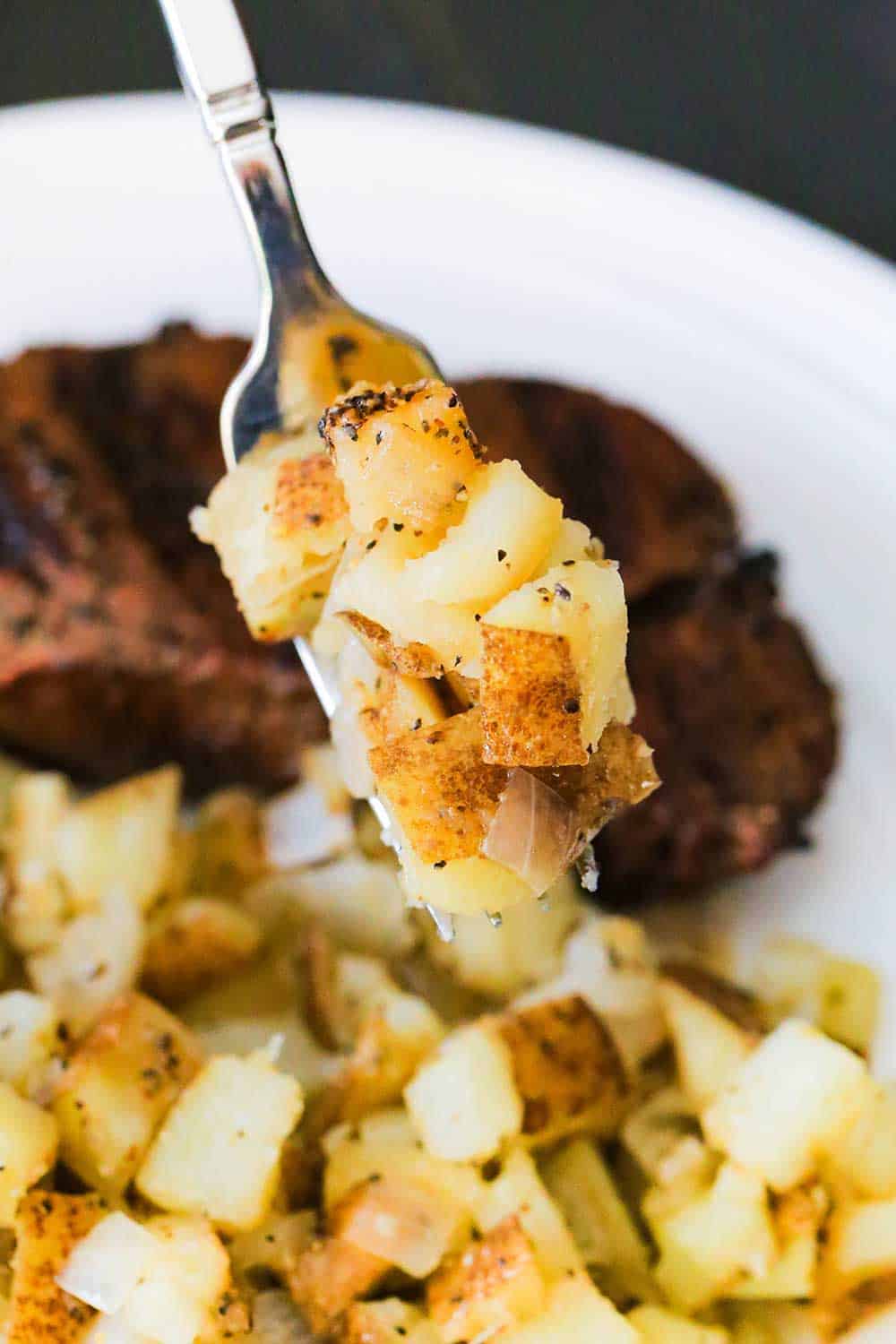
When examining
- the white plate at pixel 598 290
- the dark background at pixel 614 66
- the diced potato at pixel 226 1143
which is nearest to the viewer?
the diced potato at pixel 226 1143

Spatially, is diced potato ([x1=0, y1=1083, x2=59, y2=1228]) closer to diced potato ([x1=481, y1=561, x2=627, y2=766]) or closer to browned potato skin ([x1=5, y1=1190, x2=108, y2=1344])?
browned potato skin ([x1=5, y1=1190, x2=108, y2=1344])

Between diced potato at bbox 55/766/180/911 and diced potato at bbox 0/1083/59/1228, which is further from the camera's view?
diced potato at bbox 55/766/180/911

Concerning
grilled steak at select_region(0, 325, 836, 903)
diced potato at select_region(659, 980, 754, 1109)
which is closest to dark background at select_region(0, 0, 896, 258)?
grilled steak at select_region(0, 325, 836, 903)

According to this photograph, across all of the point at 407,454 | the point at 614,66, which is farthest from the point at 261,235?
the point at 614,66

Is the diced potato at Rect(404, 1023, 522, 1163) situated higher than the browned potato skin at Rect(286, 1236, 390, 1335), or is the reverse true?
the diced potato at Rect(404, 1023, 522, 1163)

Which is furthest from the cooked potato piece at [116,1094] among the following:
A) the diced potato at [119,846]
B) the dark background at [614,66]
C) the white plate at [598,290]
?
the dark background at [614,66]

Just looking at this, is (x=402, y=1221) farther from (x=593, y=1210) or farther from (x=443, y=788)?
(x=443, y=788)

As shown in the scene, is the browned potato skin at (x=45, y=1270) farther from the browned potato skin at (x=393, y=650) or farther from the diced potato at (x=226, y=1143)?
the browned potato skin at (x=393, y=650)
